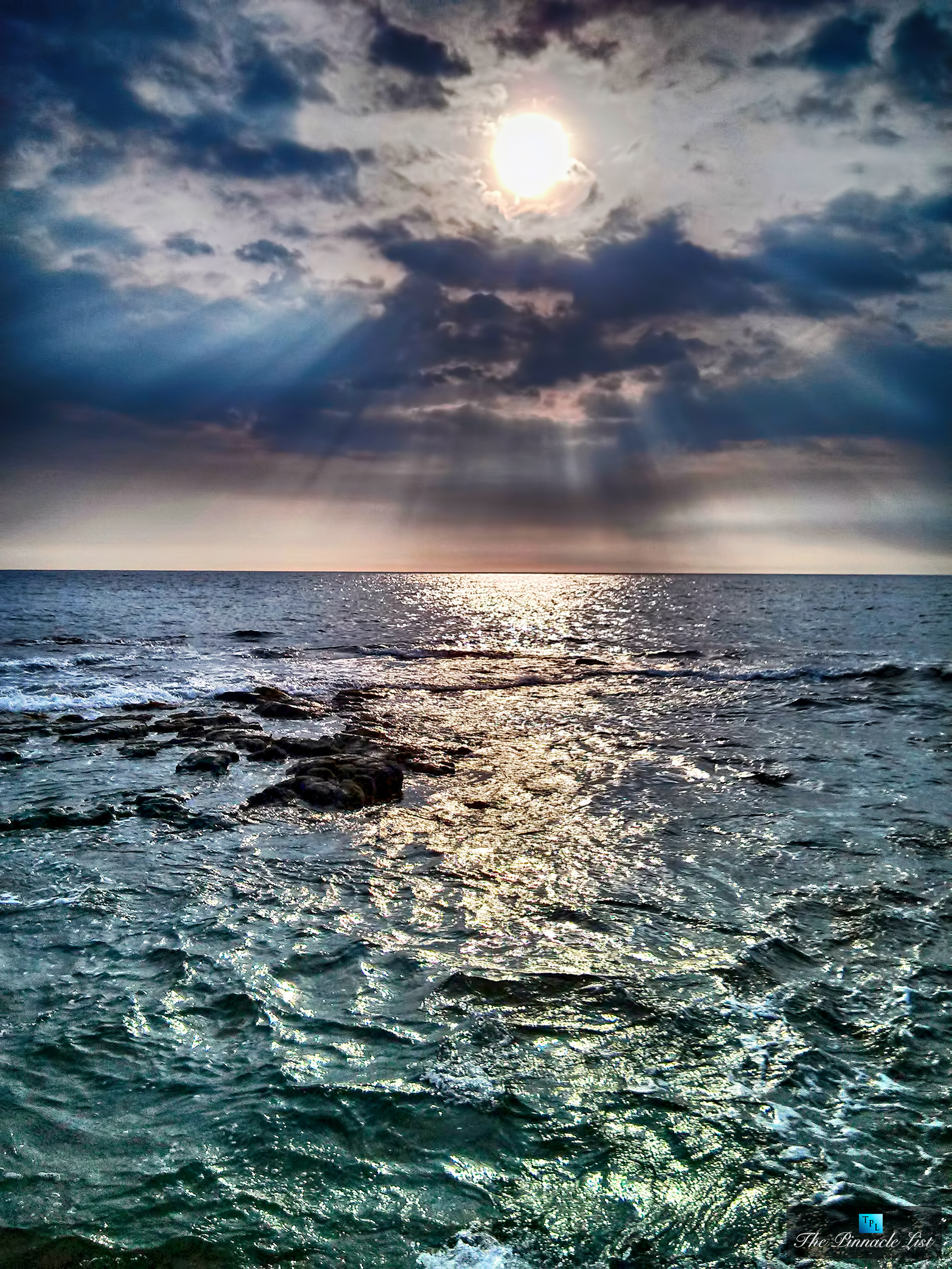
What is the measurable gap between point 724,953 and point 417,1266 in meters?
4.45

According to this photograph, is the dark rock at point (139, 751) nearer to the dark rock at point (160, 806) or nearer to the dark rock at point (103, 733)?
the dark rock at point (103, 733)

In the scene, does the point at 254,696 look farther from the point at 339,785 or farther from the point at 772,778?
the point at 772,778

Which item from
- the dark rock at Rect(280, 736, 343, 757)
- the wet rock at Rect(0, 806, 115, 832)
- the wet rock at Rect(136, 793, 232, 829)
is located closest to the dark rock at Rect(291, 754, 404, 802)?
the dark rock at Rect(280, 736, 343, 757)

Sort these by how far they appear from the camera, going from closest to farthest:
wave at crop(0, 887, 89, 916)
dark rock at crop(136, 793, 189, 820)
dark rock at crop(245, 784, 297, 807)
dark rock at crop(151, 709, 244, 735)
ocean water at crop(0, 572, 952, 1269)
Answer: ocean water at crop(0, 572, 952, 1269) → wave at crop(0, 887, 89, 916) → dark rock at crop(136, 793, 189, 820) → dark rock at crop(245, 784, 297, 807) → dark rock at crop(151, 709, 244, 735)

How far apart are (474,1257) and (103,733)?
18351 millimetres

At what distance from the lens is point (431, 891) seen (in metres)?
9.25

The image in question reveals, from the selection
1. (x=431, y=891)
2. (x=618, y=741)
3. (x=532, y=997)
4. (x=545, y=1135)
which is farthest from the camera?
(x=618, y=741)

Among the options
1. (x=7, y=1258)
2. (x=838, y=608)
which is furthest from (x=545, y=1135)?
(x=838, y=608)

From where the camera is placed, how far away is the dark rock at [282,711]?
23.0 meters

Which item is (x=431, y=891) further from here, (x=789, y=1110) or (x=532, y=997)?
(x=789, y=1110)

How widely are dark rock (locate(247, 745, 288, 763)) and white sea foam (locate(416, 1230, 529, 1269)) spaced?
13458mm

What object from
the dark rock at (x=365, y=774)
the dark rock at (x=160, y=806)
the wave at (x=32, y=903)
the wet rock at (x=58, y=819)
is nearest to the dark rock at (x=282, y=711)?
the dark rock at (x=365, y=774)

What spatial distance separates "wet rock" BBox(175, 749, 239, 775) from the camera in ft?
51.3

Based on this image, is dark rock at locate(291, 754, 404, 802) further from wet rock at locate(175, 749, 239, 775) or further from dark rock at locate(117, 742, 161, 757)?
dark rock at locate(117, 742, 161, 757)
